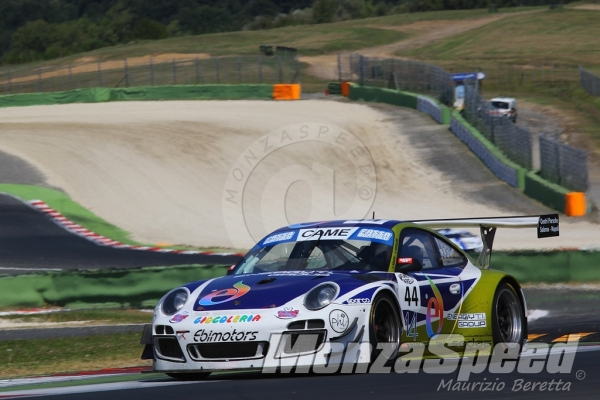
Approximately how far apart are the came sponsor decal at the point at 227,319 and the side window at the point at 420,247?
157cm

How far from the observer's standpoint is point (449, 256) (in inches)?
315

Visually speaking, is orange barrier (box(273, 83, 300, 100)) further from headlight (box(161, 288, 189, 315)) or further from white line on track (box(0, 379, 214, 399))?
white line on track (box(0, 379, 214, 399))

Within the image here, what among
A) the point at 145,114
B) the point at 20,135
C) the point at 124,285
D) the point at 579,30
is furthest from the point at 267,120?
the point at 579,30

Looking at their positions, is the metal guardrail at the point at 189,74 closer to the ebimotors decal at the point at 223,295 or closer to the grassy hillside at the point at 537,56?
the grassy hillside at the point at 537,56

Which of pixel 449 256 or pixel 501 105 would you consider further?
pixel 501 105

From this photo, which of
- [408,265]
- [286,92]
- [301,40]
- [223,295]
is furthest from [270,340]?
[301,40]

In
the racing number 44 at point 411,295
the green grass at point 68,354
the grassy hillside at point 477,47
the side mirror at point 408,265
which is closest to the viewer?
the racing number 44 at point 411,295

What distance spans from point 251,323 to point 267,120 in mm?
33653

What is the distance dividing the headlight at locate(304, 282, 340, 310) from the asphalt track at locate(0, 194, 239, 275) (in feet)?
36.7

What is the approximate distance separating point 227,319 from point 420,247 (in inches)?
78.0

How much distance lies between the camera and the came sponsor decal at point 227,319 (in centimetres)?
642

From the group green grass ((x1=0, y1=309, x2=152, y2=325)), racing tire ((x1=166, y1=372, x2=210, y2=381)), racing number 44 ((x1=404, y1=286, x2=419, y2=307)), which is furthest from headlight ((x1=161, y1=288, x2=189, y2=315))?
green grass ((x1=0, y1=309, x2=152, y2=325))

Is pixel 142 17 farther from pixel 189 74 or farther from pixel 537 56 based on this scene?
pixel 189 74

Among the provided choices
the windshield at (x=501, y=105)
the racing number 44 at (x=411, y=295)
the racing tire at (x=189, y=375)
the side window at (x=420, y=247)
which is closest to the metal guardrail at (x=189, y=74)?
the windshield at (x=501, y=105)
